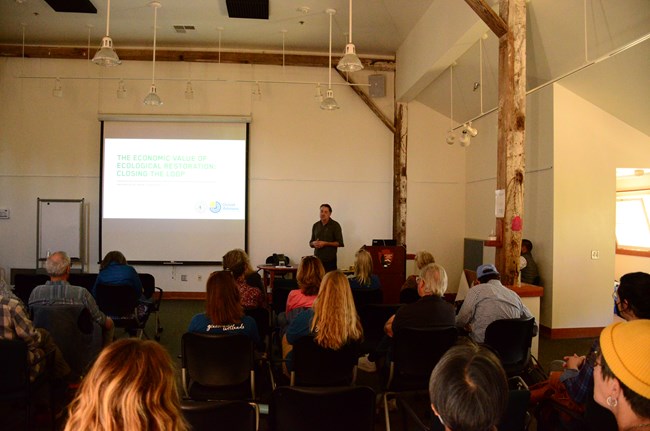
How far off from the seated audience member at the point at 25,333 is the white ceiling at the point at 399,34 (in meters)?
5.37

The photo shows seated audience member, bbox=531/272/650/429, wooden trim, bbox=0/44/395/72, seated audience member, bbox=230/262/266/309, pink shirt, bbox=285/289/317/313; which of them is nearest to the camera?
seated audience member, bbox=531/272/650/429

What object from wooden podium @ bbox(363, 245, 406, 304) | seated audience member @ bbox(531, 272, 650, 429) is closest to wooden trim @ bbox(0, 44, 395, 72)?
wooden podium @ bbox(363, 245, 406, 304)

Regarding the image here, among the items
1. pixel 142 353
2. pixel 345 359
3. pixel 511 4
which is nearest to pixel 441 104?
pixel 511 4

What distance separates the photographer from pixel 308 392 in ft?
6.60

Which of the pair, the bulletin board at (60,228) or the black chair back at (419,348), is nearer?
the black chair back at (419,348)

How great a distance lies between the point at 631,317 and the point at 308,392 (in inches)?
68.0

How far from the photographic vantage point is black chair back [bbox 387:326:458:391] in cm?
313

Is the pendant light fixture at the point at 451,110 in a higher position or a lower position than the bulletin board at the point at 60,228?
higher

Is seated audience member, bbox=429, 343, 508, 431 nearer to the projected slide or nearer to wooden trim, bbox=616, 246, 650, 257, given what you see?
the projected slide

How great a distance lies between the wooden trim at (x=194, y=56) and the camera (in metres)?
8.58

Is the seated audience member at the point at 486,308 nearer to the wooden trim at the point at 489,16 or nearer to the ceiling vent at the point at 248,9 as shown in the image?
the wooden trim at the point at 489,16

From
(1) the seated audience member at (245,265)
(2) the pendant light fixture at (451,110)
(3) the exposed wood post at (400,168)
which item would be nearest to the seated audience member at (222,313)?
(1) the seated audience member at (245,265)

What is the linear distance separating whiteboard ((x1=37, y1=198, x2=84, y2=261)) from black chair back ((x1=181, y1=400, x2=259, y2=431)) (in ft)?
25.2

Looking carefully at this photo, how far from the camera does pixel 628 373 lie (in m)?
1.29
